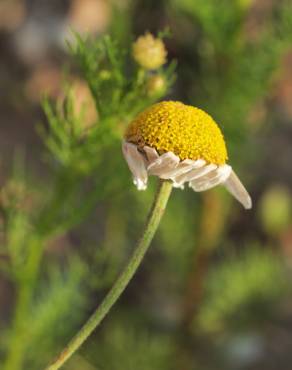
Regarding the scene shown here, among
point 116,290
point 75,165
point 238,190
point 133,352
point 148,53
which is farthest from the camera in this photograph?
point 133,352

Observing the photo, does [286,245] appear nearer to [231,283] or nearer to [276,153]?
[276,153]

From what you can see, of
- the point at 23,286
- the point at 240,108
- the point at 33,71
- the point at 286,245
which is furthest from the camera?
the point at 33,71

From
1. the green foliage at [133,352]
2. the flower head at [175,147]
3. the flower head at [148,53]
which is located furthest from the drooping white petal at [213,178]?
the green foliage at [133,352]

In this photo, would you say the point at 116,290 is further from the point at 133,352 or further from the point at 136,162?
the point at 133,352

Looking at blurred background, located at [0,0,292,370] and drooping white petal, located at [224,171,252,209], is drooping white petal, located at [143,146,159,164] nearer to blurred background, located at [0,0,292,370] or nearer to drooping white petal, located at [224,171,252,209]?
drooping white petal, located at [224,171,252,209]

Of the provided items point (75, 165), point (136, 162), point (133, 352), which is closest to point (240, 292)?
point (133, 352)

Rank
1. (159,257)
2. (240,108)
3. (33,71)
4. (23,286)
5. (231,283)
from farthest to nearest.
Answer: (33,71) → (159,257) → (231,283) → (240,108) → (23,286)

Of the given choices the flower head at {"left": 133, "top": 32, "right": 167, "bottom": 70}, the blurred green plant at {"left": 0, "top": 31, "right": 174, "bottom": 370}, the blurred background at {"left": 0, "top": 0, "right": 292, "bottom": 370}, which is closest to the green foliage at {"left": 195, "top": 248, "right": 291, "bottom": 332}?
the blurred background at {"left": 0, "top": 0, "right": 292, "bottom": 370}

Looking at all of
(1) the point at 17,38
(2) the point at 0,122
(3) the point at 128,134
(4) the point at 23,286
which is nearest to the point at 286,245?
(2) the point at 0,122
